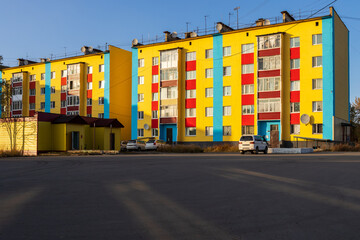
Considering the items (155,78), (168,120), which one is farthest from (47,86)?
(168,120)

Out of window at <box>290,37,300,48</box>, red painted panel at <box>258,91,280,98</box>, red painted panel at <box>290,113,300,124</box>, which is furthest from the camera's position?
red painted panel at <box>258,91,280,98</box>

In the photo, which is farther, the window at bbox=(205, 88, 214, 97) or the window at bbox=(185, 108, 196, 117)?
the window at bbox=(185, 108, 196, 117)

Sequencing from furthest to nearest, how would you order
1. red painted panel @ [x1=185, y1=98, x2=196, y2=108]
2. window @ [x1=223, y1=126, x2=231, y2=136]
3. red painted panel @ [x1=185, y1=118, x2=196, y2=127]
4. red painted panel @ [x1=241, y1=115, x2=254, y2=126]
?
red painted panel @ [x1=185, y1=98, x2=196, y2=108], red painted panel @ [x1=185, y1=118, x2=196, y2=127], window @ [x1=223, y1=126, x2=231, y2=136], red painted panel @ [x1=241, y1=115, x2=254, y2=126]

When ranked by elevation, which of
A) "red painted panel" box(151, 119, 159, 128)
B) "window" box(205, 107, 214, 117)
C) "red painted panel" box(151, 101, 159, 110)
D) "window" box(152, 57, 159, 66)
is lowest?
"red painted panel" box(151, 119, 159, 128)

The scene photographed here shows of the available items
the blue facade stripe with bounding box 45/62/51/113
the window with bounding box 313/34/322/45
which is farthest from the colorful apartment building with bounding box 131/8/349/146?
the blue facade stripe with bounding box 45/62/51/113

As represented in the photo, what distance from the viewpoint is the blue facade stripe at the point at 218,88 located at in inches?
2095

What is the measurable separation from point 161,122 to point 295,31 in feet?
74.8

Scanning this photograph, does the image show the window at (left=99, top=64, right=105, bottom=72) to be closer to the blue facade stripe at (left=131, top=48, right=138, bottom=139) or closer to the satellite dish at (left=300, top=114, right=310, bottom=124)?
the blue facade stripe at (left=131, top=48, right=138, bottom=139)

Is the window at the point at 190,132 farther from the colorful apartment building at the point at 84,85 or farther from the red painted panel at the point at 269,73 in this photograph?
the colorful apartment building at the point at 84,85

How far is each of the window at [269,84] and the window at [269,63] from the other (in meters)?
1.46

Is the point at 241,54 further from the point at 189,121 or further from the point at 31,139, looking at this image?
the point at 31,139

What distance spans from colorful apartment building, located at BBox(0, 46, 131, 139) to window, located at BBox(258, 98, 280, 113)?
24.8 m

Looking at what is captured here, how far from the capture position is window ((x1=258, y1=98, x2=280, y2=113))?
49.0 meters

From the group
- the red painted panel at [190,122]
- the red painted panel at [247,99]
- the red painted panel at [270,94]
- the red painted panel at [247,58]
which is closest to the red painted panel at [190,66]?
the red painted panel at [190,122]
